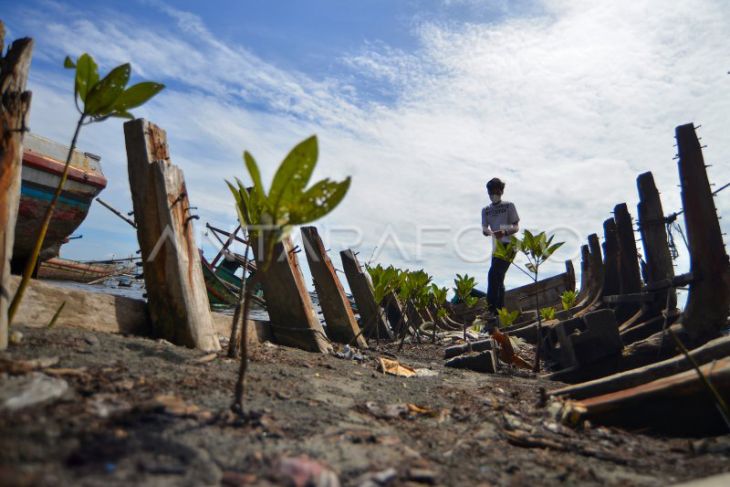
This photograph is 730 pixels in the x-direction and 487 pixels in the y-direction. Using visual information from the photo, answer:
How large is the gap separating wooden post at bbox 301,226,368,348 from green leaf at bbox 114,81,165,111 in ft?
12.1

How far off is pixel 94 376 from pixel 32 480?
97 cm

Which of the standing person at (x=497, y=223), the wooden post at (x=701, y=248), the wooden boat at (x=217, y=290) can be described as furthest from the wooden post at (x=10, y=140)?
the standing person at (x=497, y=223)

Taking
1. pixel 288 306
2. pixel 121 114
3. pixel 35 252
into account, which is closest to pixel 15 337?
pixel 35 252

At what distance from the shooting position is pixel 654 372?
2836 millimetres

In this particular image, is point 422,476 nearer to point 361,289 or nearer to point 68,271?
point 361,289

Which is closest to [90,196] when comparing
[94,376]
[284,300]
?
[284,300]

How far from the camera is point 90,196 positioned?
687 centimetres

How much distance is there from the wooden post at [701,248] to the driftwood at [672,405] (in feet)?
6.27

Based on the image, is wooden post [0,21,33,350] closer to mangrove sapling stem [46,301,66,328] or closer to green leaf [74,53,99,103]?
green leaf [74,53,99,103]

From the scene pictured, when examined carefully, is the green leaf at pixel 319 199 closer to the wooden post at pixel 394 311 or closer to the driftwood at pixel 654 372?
the driftwood at pixel 654 372

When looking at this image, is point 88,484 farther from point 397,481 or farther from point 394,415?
point 394,415

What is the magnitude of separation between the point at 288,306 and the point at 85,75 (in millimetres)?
2811

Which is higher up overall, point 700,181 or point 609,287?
point 700,181

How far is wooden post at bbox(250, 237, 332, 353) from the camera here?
14.9ft
